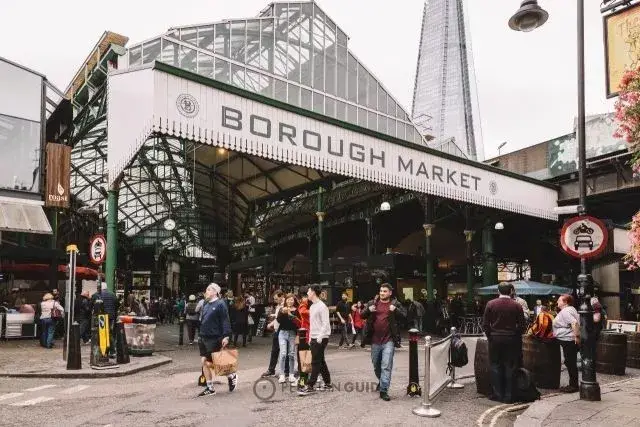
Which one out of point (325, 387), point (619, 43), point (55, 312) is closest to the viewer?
point (619, 43)

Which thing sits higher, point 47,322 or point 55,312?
point 55,312

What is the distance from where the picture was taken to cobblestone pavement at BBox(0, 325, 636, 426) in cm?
715

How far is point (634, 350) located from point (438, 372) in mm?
7353

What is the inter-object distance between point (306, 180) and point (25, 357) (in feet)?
50.4

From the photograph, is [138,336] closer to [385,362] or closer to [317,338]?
[317,338]

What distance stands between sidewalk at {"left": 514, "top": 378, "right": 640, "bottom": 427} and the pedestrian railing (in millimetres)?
1160

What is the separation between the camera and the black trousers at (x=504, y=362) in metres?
8.30

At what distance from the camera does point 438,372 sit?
28.1 ft

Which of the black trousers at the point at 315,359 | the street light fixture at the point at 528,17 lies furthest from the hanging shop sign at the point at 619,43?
the black trousers at the point at 315,359

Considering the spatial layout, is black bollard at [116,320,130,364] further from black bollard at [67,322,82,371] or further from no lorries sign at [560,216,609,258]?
no lorries sign at [560,216,609,258]

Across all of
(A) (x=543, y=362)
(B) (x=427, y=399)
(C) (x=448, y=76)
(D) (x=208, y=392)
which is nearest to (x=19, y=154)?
(D) (x=208, y=392)

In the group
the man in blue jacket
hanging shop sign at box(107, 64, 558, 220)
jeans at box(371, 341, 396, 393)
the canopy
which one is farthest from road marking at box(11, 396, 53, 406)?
the canopy

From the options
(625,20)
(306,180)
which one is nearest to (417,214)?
(306,180)

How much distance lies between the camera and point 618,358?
38.9 ft
